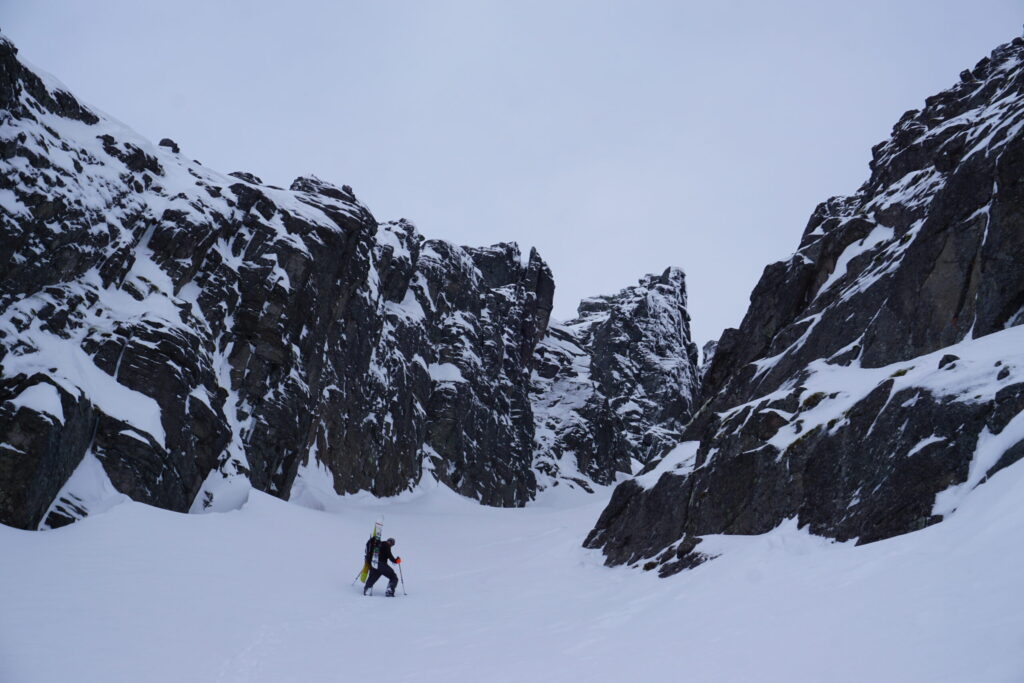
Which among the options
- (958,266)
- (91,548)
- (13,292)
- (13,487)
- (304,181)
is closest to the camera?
(91,548)

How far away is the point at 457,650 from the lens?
1147 centimetres

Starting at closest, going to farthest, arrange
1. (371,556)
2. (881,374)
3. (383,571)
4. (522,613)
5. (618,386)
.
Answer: (522,613)
(383,571)
(371,556)
(881,374)
(618,386)

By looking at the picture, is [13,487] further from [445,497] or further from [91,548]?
[445,497]

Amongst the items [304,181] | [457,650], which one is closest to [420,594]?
[457,650]

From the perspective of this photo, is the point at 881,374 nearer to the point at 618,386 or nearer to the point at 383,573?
the point at 383,573

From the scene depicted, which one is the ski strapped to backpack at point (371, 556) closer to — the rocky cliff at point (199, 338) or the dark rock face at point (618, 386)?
the rocky cliff at point (199, 338)

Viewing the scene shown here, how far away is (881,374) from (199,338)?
99.2 ft

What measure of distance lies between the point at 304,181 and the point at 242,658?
2052 inches

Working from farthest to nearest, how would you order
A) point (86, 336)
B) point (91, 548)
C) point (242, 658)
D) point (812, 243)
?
point (812, 243)
point (86, 336)
point (91, 548)
point (242, 658)

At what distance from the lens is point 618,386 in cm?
13100

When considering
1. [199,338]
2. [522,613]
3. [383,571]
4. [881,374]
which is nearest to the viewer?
[522,613]

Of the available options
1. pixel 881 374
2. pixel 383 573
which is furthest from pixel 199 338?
pixel 881 374

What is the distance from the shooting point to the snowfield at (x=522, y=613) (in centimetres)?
667

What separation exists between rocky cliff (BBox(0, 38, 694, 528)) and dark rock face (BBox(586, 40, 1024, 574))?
Result: 59.2 ft
